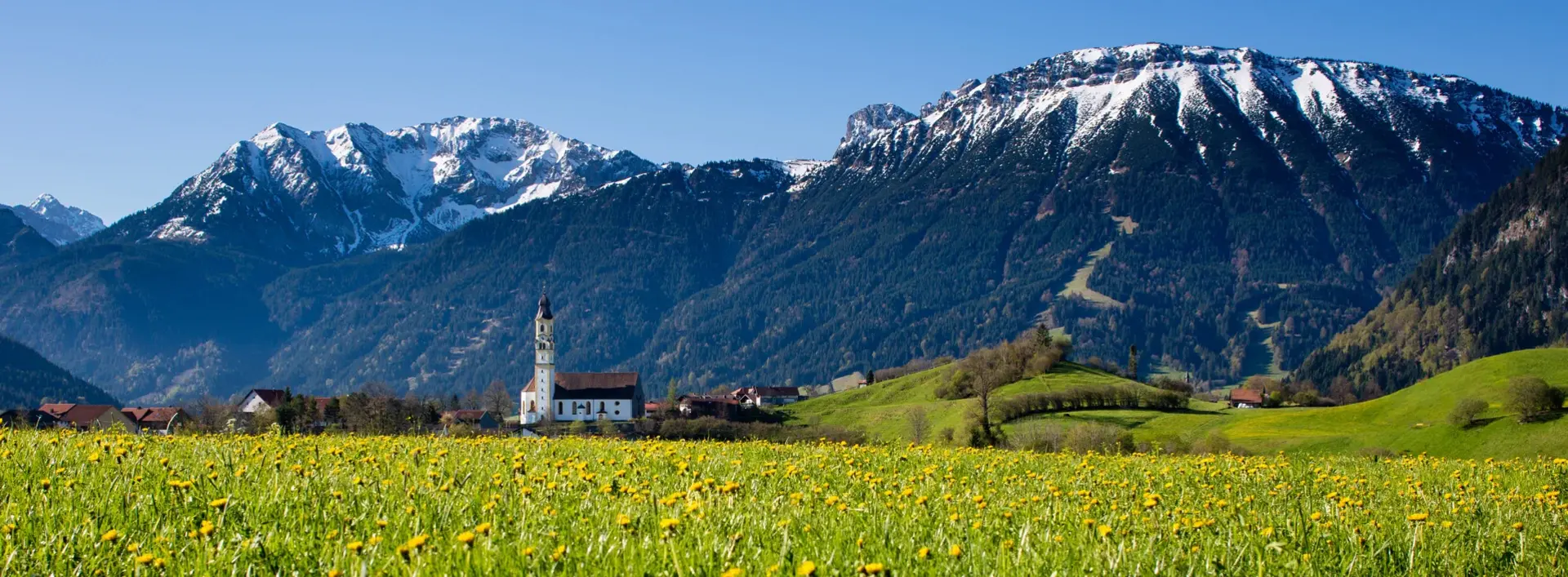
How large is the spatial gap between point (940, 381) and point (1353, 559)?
164 metres

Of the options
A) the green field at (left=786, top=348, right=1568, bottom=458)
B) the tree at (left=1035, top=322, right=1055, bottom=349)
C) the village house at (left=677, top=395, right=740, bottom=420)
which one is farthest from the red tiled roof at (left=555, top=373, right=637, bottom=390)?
the tree at (left=1035, top=322, right=1055, bottom=349)

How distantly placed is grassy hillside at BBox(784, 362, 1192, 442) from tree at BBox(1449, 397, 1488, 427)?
116ft

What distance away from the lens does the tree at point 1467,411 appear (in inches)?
2820

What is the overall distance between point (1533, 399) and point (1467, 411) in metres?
3.74

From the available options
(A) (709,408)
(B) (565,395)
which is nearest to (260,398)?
(B) (565,395)

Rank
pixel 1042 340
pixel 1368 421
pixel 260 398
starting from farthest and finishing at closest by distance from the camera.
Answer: pixel 260 398, pixel 1042 340, pixel 1368 421

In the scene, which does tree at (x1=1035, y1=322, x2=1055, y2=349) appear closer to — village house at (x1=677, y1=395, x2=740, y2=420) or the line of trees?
the line of trees

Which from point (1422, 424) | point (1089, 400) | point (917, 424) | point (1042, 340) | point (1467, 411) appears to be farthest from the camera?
point (1042, 340)

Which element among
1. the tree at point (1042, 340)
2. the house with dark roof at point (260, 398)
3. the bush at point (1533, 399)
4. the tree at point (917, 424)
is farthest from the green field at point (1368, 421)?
the house with dark roof at point (260, 398)

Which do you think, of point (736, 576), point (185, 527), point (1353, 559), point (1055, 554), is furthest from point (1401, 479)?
Answer: point (185, 527)

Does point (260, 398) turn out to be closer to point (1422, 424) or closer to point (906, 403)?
point (906, 403)

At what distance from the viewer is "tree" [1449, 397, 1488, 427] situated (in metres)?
71.6

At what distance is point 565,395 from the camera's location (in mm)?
196500

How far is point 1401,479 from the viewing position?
1407cm
